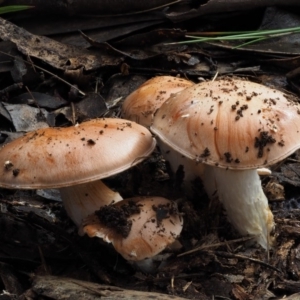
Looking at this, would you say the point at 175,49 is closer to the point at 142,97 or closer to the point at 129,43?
the point at 129,43

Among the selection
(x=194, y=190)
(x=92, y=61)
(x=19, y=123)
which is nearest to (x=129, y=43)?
(x=92, y=61)

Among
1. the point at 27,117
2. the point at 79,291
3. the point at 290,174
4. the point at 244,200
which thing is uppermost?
the point at 27,117

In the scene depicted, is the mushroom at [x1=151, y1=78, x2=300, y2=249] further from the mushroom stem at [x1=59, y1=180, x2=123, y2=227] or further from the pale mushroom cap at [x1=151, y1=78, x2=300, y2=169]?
the mushroom stem at [x1=59, y1=180, x2=123, y2=227]

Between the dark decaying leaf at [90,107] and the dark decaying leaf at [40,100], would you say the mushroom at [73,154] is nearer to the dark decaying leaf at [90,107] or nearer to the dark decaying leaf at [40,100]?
the dark decaying leaf at [90,107]

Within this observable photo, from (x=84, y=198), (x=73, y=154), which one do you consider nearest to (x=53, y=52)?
(x=84, y=198)

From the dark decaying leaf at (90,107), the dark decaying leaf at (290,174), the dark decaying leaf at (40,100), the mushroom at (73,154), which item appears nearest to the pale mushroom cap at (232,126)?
the mushroom at (73,154)

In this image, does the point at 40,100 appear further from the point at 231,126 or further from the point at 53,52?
the point at 231,126
